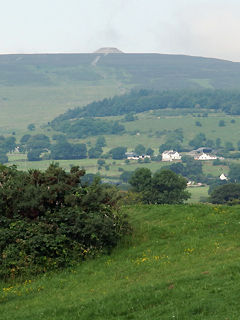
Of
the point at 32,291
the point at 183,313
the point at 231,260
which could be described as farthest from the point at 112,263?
the point at 183,313

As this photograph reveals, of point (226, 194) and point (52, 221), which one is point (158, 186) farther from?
point (52, 221)

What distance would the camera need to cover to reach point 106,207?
27.8m

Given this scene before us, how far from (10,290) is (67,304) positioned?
4.14 m

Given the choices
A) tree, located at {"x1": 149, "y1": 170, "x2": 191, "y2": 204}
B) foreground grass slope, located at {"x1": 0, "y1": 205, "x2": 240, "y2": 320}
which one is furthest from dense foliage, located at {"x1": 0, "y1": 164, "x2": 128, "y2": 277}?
tree, located at {"x1": 149, "y1": 170, "x2": 191, "y2": 204}

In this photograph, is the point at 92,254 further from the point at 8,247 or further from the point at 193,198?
the point at 193,198

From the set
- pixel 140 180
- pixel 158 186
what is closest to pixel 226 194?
pixel 158 186

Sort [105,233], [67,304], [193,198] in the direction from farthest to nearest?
[193,198] → [105,233] → [67,304]

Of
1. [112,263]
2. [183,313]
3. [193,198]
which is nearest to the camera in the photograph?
[183,313]

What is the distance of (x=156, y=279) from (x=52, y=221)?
782 cm

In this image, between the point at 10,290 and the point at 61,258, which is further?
the point at 61,258

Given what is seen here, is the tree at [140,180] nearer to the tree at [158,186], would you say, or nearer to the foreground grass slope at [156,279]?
the tree at [158,186]

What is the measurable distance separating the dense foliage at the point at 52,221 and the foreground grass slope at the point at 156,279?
86 cm

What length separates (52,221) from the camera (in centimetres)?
2628

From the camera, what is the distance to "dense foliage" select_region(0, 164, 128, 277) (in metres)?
24.5
